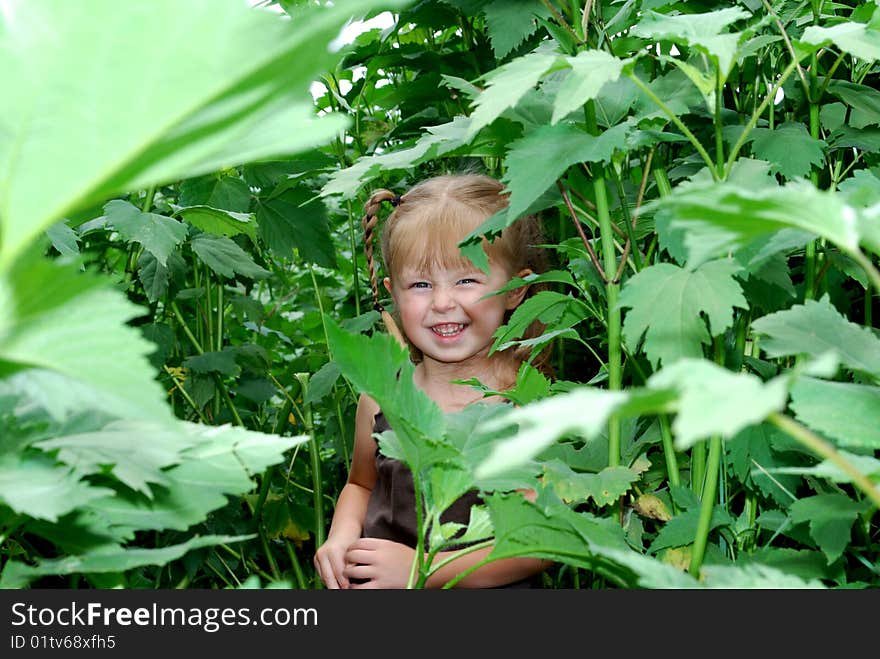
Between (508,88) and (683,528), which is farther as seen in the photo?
(683,528)

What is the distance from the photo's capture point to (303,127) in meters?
0.37

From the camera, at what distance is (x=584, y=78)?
0.74 metres

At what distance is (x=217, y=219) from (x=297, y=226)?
0.26 meters

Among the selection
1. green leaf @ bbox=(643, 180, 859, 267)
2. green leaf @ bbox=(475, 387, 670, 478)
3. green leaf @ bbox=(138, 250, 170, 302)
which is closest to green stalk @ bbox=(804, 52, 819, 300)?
green leaf @ bbox=(643, 180, 859, 267)

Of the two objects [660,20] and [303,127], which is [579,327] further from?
[303,127]

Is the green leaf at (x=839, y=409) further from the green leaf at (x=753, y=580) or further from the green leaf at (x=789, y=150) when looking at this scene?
the green leaf at (x=789, y=150)

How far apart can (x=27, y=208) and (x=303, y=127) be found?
11cm

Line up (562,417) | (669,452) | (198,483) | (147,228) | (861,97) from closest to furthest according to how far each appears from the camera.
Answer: (562,417)
(198,483)
(669,452)
(861,97)
(147,228)

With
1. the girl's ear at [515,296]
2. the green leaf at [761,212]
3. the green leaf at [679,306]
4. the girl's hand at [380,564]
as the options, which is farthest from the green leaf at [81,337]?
the girl's ear at [515,296]

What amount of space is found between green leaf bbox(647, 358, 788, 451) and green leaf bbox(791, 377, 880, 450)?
0.69 feet

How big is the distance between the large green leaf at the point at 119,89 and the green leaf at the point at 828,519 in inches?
24.5

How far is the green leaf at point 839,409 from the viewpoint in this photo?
1.72ft

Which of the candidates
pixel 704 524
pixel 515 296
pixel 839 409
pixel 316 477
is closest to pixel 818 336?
pixel 839 409

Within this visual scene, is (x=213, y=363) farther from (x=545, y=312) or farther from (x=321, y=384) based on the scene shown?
(x=545, y=312)
